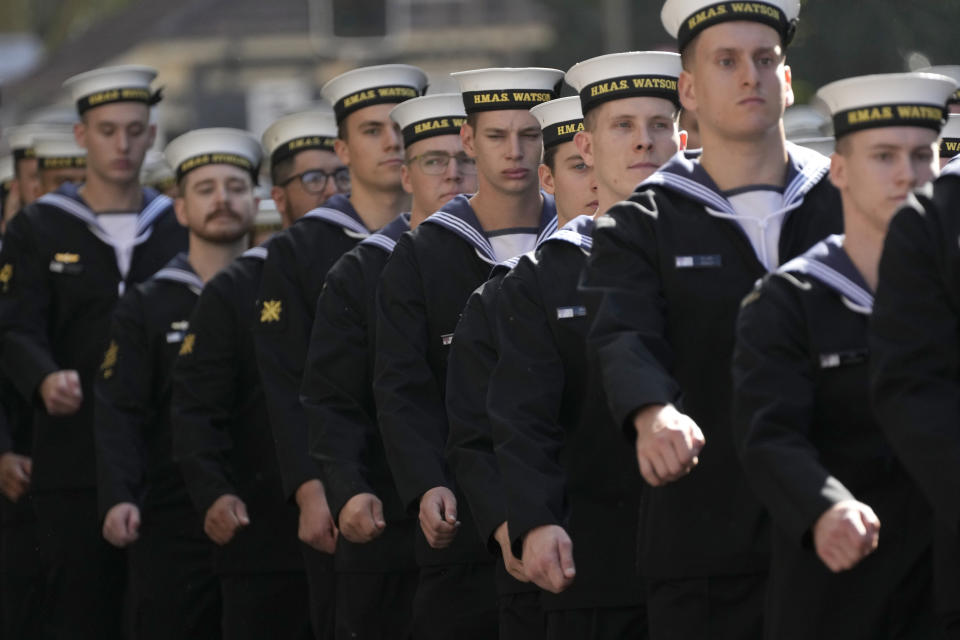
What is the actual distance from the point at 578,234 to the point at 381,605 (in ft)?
7.41

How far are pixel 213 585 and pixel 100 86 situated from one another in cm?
292

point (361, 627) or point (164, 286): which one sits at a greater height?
point (164, 286)

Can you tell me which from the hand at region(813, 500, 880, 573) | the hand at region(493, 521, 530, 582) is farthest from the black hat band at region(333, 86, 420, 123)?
the hand at region(813, 500, 880, 573)

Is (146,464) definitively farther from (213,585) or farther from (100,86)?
(100,86)

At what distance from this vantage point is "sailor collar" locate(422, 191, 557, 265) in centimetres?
880

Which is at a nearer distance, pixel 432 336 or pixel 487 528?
pixel 487 528

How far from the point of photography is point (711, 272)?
22.4ft

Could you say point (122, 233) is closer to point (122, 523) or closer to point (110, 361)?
point (110, 361)

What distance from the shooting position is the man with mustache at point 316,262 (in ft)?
32.5

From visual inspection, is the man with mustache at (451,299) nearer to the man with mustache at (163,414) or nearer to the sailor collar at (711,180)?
the sailor collar at (711,180)

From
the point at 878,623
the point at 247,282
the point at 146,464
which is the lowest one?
the point at 878,623

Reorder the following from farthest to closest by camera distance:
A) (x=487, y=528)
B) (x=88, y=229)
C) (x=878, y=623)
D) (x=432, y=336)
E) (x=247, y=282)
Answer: (x=88, y=229) → (x=247, y=282) → (x=432, y=336) → (x=487, y=528) → (x=878, y=623)

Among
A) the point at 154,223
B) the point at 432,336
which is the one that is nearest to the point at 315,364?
the point at 432,336

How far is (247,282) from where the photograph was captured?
10.8 metres
